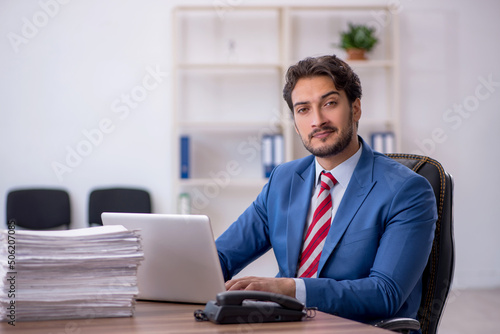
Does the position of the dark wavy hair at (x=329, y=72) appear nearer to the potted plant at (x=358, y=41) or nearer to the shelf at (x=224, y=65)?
the shelf at (x=224, y=65)

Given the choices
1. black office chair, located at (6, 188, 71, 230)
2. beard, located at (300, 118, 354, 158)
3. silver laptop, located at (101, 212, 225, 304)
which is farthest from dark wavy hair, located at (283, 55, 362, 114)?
black office chair, located at (6, 188, 71, 230)

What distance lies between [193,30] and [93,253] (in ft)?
12.2

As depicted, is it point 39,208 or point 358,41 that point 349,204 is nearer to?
point 358,41

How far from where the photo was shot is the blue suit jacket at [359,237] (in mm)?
1483

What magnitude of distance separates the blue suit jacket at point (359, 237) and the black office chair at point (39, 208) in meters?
2.82

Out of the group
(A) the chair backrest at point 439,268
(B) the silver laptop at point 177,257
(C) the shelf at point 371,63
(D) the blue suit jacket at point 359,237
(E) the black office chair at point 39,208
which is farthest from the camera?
(C) the shelf at point 371,63

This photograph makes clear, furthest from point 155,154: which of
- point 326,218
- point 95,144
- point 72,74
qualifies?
point 326,218

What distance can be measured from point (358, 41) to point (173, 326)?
374cm

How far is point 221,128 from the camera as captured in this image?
4.68m

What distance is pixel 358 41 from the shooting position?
14.8 ft

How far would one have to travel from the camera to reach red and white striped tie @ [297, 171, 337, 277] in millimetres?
1764

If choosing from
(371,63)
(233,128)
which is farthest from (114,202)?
(371,63)

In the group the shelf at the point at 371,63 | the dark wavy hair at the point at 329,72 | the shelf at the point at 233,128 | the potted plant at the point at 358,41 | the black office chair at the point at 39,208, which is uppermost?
the potted plant at the point at 358,41

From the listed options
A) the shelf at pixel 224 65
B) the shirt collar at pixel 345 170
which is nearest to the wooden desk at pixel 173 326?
the shirt collar at pixel 345 170
